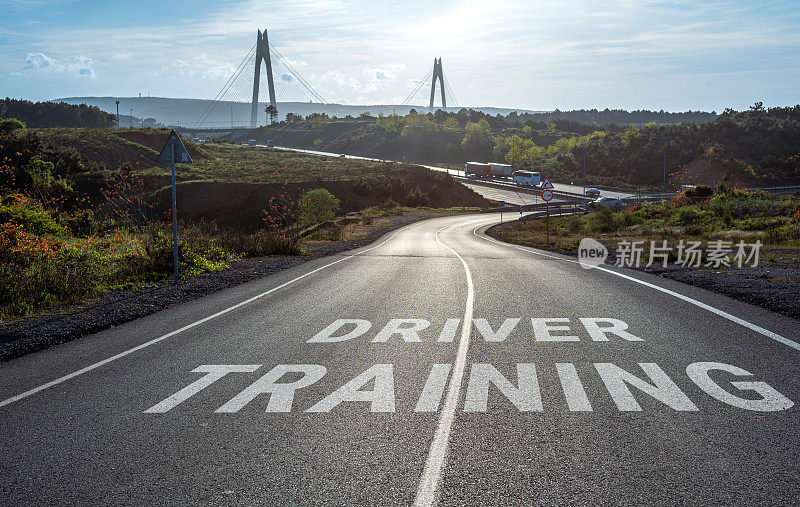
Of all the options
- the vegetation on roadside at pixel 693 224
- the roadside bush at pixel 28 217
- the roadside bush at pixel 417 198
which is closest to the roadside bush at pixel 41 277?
the roadside bush at pixel 28 217

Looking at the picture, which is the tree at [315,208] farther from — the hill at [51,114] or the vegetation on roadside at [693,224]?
the hill at [51,114]

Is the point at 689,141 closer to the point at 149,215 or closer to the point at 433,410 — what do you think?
the point at 149,215

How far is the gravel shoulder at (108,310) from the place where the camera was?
8.59 m

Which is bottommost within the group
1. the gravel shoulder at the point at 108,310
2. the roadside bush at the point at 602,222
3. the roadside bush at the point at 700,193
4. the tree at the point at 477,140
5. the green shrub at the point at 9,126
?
the roadside bush at the point at 602,222

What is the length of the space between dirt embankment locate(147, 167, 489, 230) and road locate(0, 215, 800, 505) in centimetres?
4445

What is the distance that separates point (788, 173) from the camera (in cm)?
9425

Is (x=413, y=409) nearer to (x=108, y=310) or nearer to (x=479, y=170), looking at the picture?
(x=108, y=310)

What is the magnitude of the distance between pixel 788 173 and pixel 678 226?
240ft

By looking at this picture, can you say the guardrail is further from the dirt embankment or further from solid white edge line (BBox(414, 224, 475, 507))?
solid white edge line (BBox(414, 224, 475, 507))

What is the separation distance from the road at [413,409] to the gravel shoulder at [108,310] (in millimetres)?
375

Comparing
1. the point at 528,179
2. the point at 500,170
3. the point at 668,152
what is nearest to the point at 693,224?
the point at 528,179

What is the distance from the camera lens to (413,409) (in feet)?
19.1

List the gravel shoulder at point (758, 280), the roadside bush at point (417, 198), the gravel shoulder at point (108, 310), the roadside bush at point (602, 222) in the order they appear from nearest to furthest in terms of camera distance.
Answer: the gravel shoulder at point (108, 310)
the gravel shoulder at point (758, 280)
the roadside bush at point (602, 222)
the roadside bush at point (417, 198)

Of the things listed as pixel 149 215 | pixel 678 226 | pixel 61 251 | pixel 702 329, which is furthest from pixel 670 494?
pixel 149 215
